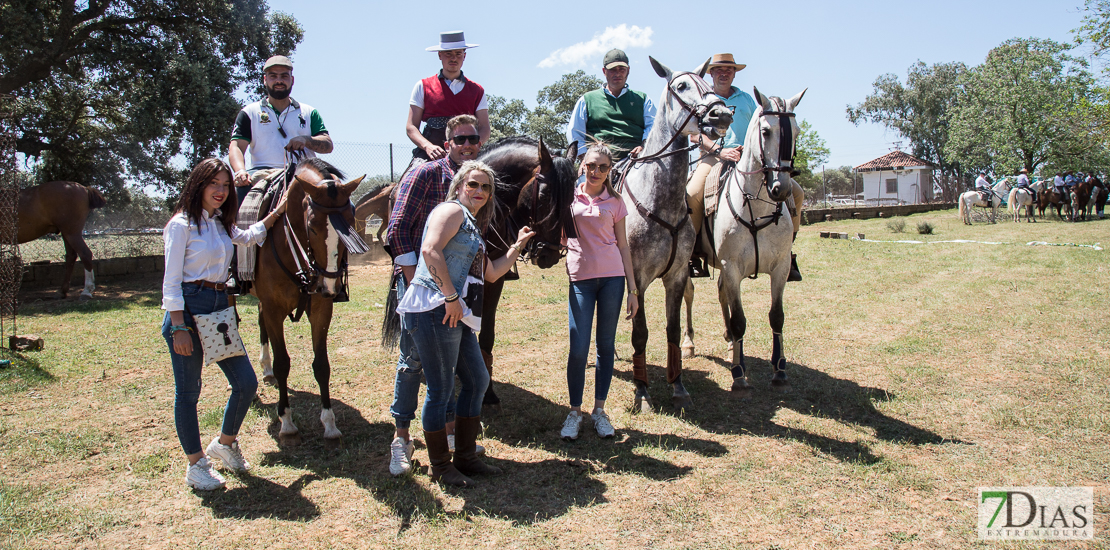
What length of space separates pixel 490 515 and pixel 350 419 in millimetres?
2070

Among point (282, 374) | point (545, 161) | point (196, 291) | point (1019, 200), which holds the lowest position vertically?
point (282, 374)

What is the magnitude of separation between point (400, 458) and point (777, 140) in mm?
3917

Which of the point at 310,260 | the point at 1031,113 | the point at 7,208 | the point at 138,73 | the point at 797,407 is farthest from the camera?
the point at 1031,113

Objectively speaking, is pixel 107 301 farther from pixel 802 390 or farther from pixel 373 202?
pixel 802 390

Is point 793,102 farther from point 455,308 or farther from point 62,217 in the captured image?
point 62,217

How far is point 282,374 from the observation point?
14.6ft

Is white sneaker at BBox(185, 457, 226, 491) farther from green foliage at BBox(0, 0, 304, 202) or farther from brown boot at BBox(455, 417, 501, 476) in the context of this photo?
green foliage at BBox(0, 0, 304, 202)

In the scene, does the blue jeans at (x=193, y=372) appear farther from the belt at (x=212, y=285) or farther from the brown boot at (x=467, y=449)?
the brown boot at (x=467, y=449)

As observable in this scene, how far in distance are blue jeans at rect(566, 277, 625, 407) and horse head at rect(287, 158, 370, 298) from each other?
1.52 meters

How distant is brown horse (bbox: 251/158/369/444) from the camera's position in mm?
4043

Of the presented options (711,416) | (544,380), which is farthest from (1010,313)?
(544,380)

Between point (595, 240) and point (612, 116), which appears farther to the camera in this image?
point (612, 116)

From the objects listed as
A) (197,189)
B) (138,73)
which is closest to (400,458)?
(197,189)

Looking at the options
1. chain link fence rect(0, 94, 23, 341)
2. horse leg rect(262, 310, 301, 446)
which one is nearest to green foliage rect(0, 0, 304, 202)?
chain link fence rect(0, 94, 23, 341)
